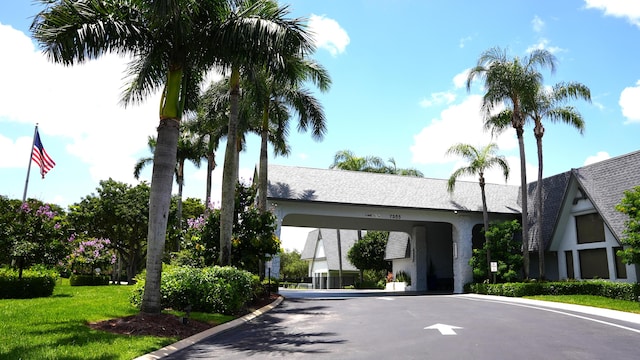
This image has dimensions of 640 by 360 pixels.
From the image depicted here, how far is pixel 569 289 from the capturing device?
25.4m

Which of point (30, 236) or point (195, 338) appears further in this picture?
point (30, 236)

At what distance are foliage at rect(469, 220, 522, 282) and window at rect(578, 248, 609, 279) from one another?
3410 millimetres

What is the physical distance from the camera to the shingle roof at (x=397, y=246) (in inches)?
1682

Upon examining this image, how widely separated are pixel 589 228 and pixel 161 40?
25.5 m

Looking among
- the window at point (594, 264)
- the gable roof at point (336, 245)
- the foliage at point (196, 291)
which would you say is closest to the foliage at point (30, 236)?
the foliage at point (196, 291)

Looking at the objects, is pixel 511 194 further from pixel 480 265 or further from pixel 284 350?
pixel 284 350

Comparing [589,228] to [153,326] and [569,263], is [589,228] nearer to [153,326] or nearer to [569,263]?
[569,263]

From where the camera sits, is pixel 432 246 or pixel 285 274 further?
pixel 285 274

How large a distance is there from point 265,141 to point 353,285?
115 ft

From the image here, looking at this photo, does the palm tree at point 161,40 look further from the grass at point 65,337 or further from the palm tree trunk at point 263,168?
the palm tree trunk at point 263,168

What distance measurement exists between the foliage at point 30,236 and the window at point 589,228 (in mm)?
27322

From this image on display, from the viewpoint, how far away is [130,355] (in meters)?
8.30

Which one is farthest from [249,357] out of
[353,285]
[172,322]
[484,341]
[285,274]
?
[285,274]

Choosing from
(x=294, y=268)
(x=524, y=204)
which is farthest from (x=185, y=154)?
(x=294, y=268)
